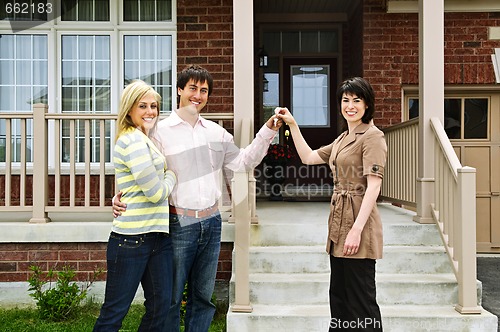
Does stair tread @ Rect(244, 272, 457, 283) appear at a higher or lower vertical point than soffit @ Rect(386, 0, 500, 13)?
lower

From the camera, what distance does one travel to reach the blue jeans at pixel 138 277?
2422 mm

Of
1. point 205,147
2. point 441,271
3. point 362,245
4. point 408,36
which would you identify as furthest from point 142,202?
point 408,36

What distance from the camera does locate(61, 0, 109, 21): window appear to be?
20.2 feet

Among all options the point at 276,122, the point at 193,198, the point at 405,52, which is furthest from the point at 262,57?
the point at 193,198

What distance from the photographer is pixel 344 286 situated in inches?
104

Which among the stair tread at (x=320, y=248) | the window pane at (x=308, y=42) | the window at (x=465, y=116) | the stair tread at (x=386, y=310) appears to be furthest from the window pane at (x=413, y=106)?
the stair tread at (x=386, y=310)

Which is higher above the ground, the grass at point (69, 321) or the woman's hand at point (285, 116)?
the woman's hand at point (285, 116)

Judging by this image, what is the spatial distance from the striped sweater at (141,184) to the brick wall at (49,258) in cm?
230

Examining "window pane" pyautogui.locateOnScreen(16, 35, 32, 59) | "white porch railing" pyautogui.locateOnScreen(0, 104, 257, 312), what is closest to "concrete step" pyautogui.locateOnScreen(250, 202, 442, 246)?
"white porch railing" pyautogui.locateOnScreen(0, 104, 257, 312)

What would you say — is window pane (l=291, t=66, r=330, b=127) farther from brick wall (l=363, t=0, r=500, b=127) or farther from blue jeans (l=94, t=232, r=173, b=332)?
blue jeans (l=94, t=232, r=173, b=332)

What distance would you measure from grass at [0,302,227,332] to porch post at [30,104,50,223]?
32.3 inches

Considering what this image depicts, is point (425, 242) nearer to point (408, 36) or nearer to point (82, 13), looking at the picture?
point (408, 36)

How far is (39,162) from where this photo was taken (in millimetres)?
4602

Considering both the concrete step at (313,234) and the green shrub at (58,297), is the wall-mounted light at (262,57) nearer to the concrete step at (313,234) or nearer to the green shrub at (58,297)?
the concrete step at (313,234)
